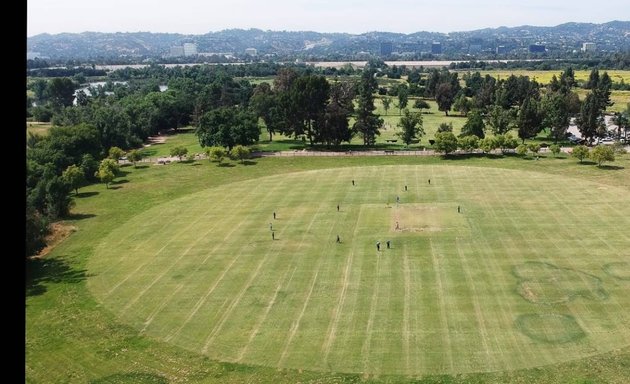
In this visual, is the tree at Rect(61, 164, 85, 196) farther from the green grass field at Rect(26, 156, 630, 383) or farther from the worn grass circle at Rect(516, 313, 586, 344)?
the worn grass circle at Rect(516, 313, 586, 344)

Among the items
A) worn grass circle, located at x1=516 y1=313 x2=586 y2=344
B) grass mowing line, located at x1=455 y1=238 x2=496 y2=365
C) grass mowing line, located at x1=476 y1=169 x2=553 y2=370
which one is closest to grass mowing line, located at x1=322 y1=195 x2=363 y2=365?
grass mowing line, located at x1=455 y1=238 x2=496 y2=365

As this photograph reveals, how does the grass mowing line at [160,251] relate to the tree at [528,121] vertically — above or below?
below

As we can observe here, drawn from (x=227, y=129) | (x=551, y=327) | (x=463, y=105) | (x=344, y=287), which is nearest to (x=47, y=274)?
(x=344, y=287)

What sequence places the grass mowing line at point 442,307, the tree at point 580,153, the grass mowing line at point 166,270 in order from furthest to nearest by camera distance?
the tree at point 580,153
the grass mowing line at point 166,270
the grass mowing line at point 442,307

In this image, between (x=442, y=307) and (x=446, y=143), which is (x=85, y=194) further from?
(x=442, y=307)

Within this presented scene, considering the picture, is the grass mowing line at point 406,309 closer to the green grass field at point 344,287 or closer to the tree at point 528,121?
the green grass field at point 344,287

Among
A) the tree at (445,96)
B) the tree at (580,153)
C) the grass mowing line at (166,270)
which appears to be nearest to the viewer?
the grass mowing line at (166,270)

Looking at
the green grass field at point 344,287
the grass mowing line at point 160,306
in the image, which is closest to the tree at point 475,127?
the green grass field at point 344,287
